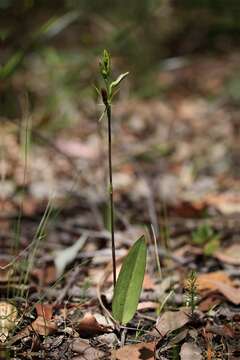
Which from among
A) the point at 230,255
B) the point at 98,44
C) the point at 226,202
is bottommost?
the point at 230,255

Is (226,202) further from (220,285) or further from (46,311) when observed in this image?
(46,311)

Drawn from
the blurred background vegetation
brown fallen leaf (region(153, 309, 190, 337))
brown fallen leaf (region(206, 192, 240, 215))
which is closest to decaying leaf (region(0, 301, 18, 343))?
brown fallen leaf (region(153, 309, 190, 337))

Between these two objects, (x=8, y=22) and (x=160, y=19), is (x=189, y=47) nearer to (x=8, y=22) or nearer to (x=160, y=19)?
(x=160, y=19)

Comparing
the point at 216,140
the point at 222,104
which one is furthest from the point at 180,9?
the point at 216,140

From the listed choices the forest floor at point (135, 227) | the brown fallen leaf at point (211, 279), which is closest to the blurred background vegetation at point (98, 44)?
the forest floor at point (135, 227)

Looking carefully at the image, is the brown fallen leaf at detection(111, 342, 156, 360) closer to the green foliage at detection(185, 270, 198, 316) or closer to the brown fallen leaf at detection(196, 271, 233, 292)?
the green foliage at detection(185, 270, 198, 316)

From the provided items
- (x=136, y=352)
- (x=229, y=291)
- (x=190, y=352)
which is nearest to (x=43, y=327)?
(x=136, y=352)

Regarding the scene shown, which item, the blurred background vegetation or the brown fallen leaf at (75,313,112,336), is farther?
the blurred background vegetation
